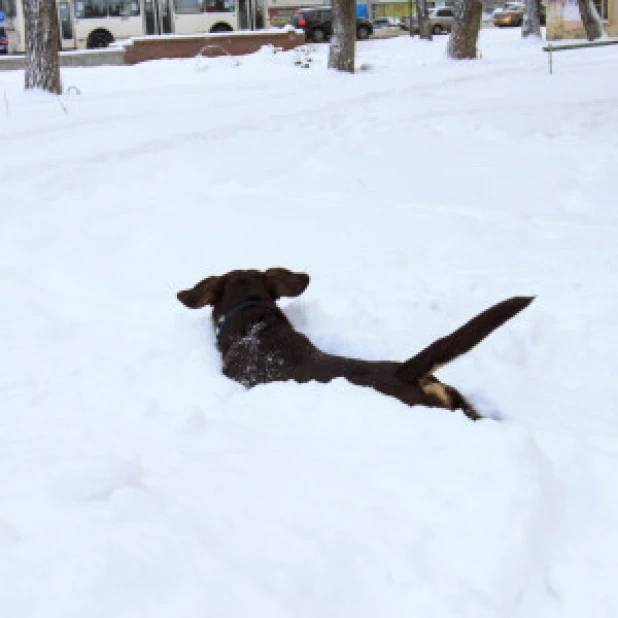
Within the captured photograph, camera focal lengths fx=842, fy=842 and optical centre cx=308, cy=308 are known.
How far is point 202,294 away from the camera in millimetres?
4438

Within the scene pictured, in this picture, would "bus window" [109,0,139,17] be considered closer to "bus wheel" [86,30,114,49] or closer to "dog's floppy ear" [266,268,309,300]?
"bus wheel" [86,30,114,49]

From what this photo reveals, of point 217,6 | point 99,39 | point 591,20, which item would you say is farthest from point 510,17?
point 99,39

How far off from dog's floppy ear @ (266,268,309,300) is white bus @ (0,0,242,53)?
2651 cm

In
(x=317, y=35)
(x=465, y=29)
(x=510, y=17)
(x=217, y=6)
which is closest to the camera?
(x=465, y=29)

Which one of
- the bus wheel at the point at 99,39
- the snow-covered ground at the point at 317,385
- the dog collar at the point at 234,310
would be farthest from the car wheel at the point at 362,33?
the dog collar at the point at 234,310

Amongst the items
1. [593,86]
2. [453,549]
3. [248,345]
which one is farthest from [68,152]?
[453,549]

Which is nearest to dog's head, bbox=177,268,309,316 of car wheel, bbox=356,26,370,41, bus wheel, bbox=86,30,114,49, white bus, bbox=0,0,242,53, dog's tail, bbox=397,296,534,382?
dog's tail, bbox=397,296,534,382

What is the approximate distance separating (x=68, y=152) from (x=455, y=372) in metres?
6.20

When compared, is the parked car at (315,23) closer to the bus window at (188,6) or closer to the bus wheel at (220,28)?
the bus wheel at (220,28)

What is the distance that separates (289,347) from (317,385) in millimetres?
572

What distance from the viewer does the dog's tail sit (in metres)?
3.23

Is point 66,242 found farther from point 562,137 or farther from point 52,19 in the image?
point 52,19

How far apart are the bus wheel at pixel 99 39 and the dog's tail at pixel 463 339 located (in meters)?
28.0

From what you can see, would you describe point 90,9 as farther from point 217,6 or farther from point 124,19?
point 217,6
